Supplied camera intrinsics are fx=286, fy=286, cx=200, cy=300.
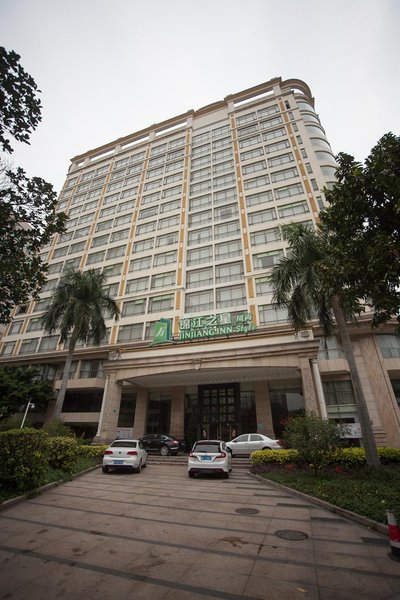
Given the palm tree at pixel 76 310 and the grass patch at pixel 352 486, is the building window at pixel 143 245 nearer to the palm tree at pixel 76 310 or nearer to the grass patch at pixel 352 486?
the palm tree at pixel 76 310

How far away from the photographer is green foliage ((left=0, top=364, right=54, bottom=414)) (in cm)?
2367

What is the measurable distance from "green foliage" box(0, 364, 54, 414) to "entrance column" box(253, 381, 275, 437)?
1899 centimetres

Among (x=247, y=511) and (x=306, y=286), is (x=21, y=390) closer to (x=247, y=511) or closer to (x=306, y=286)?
(x=247, y=511)

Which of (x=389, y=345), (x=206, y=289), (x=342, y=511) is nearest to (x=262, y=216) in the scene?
(x=206, y=289)

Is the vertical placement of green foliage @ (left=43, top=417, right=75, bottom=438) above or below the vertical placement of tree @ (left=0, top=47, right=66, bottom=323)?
below

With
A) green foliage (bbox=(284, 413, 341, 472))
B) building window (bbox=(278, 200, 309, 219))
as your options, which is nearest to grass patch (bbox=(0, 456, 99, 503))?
green foliage (bbox=(284, 413, 341, 472))

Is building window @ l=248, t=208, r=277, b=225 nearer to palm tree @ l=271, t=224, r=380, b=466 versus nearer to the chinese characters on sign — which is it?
the chinese characters on sign

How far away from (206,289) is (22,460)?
22020 mm

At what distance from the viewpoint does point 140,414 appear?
83.9 ft

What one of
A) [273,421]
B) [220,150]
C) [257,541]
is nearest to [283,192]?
[220,150]

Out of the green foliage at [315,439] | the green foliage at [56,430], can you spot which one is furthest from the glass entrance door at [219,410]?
the green foliage at [315,439]

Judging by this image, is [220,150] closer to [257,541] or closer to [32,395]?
[32,395]

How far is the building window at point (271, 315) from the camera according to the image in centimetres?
2453

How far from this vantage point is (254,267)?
92.0ft
